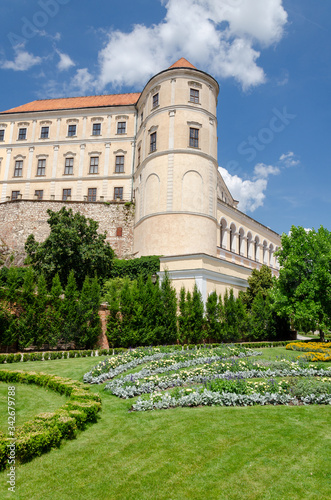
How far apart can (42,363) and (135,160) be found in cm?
2809

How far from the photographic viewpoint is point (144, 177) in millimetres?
33938

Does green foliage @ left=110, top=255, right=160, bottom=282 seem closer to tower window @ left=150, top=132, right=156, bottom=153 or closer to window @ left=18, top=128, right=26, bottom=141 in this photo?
tower window @ left=150, top=132, right=156, bottom=153

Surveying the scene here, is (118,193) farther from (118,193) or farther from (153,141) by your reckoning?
(153,141)

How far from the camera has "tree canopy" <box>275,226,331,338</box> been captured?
23797mm

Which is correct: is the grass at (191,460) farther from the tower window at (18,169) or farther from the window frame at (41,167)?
the tower window at (18,169)

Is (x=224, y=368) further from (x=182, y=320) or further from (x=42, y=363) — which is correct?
(x=182, y=320)

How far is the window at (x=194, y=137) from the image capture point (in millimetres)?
32406

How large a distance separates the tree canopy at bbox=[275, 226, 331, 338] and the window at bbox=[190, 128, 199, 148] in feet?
37.3

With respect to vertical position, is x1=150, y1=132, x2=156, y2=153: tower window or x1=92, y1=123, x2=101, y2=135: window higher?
x1=92, y1=123, x2=101, y2=135: window

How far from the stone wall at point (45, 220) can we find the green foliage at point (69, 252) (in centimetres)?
→ 761

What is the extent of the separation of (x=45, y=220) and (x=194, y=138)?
52.7ft

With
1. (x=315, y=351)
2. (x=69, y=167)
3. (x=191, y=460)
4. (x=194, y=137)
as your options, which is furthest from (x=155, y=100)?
(x=191, y=460)

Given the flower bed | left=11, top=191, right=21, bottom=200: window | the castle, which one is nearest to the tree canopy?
the flower bed

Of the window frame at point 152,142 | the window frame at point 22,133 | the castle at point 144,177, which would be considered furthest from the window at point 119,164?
the window frame at point 22,133
